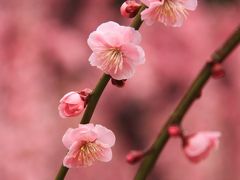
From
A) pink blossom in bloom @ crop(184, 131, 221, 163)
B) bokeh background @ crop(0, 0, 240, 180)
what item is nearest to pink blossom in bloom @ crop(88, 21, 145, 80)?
pink blossom in bloom @ crop(184, 131, 221, 163)

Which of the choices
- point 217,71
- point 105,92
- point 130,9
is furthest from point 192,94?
point 105,92

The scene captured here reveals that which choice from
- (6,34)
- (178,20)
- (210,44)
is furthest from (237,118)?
(178,20)

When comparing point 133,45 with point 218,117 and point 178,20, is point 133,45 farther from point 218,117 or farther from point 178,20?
point 218,117

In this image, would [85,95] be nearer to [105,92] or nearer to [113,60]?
[113,60]

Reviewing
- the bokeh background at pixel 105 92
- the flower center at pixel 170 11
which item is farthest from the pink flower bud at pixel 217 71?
Result: the bokeh background at pixel 105 92

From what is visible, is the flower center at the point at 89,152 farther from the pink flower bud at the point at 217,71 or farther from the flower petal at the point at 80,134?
the pink flower bud at the point at 217,71

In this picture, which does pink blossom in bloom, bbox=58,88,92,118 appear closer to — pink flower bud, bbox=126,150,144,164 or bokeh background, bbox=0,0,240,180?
pink flower bud, bbox=126,150,144,164

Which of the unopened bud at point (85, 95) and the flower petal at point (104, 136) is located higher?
the unopened bud at point (85, 95)

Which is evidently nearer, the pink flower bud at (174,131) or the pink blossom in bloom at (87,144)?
the pink flower bud at (174,131)
